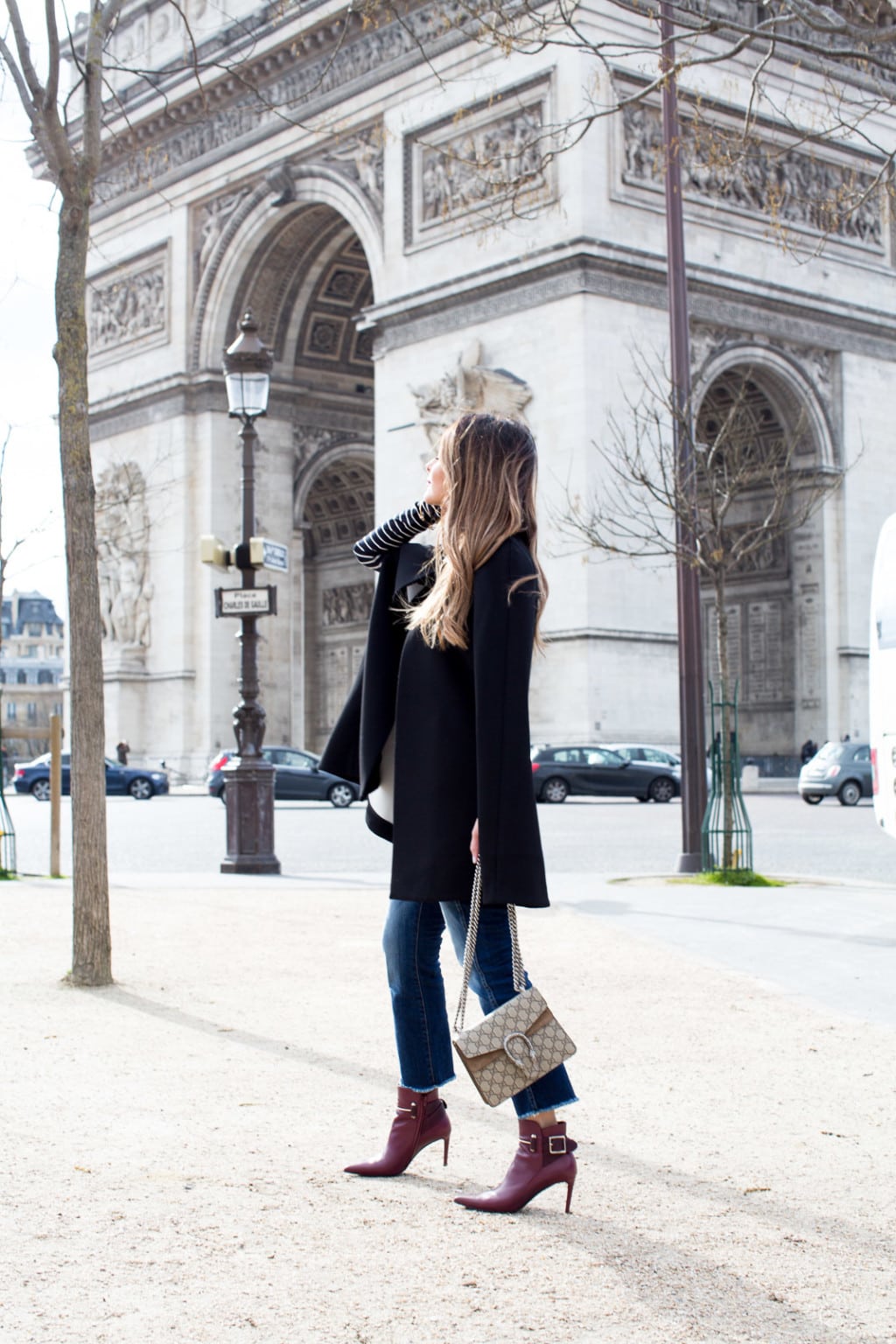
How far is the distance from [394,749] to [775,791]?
30.3 meters

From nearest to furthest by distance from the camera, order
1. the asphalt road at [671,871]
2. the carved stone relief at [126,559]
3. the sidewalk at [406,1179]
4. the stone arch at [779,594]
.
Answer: the sidewalk at [406,1179] < the asphalt road at [671,871] < the stone arch at [779,594] < the carved stone relief at [126,559]

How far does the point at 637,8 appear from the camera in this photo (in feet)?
30.5

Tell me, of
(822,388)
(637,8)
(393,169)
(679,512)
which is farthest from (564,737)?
(637,8)

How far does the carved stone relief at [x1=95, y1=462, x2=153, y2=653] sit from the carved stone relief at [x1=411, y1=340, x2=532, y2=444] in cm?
962

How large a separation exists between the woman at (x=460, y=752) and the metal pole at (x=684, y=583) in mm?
10007

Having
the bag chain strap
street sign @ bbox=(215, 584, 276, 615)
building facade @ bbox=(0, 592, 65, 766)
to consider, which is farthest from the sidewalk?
building facade @ bbox=(0, 592, 65, 766)

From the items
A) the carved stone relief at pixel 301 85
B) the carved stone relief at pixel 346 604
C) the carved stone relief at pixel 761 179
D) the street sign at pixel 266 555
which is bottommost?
the street sign at pixel 266 555

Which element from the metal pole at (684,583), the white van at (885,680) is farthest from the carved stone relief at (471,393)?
the white van at (885,680)

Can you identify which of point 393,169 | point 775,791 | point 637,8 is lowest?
point 775,791

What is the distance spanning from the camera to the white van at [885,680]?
40.2 ft

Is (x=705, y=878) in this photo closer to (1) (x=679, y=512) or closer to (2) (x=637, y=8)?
(1) (x=679, y=512)

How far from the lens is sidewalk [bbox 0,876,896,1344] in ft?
10.8

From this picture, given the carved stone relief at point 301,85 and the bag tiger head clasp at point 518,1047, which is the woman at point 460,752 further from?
the carved stone relief at point 301,85

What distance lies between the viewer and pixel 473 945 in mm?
4043
